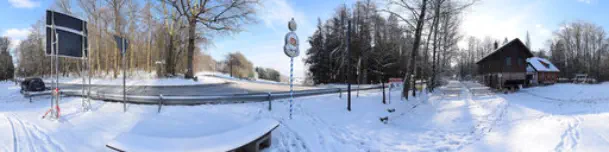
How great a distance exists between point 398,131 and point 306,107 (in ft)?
9.55

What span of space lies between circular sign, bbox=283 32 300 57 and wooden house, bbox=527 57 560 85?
3560cm

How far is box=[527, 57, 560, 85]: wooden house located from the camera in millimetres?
30852

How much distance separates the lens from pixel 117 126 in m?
5.28

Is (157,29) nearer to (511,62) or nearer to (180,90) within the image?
(180,90)

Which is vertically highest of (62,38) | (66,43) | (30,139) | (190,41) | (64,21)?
(190,41)

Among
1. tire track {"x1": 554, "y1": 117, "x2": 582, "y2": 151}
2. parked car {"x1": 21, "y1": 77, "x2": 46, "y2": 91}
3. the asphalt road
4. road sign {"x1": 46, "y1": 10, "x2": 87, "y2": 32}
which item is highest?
road sign {"x1": 46, "y1": 10, "x2": 87, "y2": 32}

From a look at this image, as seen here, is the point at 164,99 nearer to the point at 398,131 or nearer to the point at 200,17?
the point at 398,131

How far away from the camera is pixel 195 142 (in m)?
3.53

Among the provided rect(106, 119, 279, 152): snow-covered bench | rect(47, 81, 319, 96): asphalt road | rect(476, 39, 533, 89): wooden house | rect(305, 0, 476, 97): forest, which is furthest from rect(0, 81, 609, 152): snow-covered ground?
rect(476, 39, 533, 89): wooden house

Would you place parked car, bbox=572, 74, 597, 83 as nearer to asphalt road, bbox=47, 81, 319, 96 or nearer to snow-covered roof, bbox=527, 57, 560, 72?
snow-covered roof, bbox=527, 57, 560, 72

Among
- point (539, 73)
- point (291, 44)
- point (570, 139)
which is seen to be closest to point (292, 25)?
point (291, 44)

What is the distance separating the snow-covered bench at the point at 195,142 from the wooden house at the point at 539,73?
125ft

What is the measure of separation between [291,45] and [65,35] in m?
6.97

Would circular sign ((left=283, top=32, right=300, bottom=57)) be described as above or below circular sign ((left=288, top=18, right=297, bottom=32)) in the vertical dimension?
below
